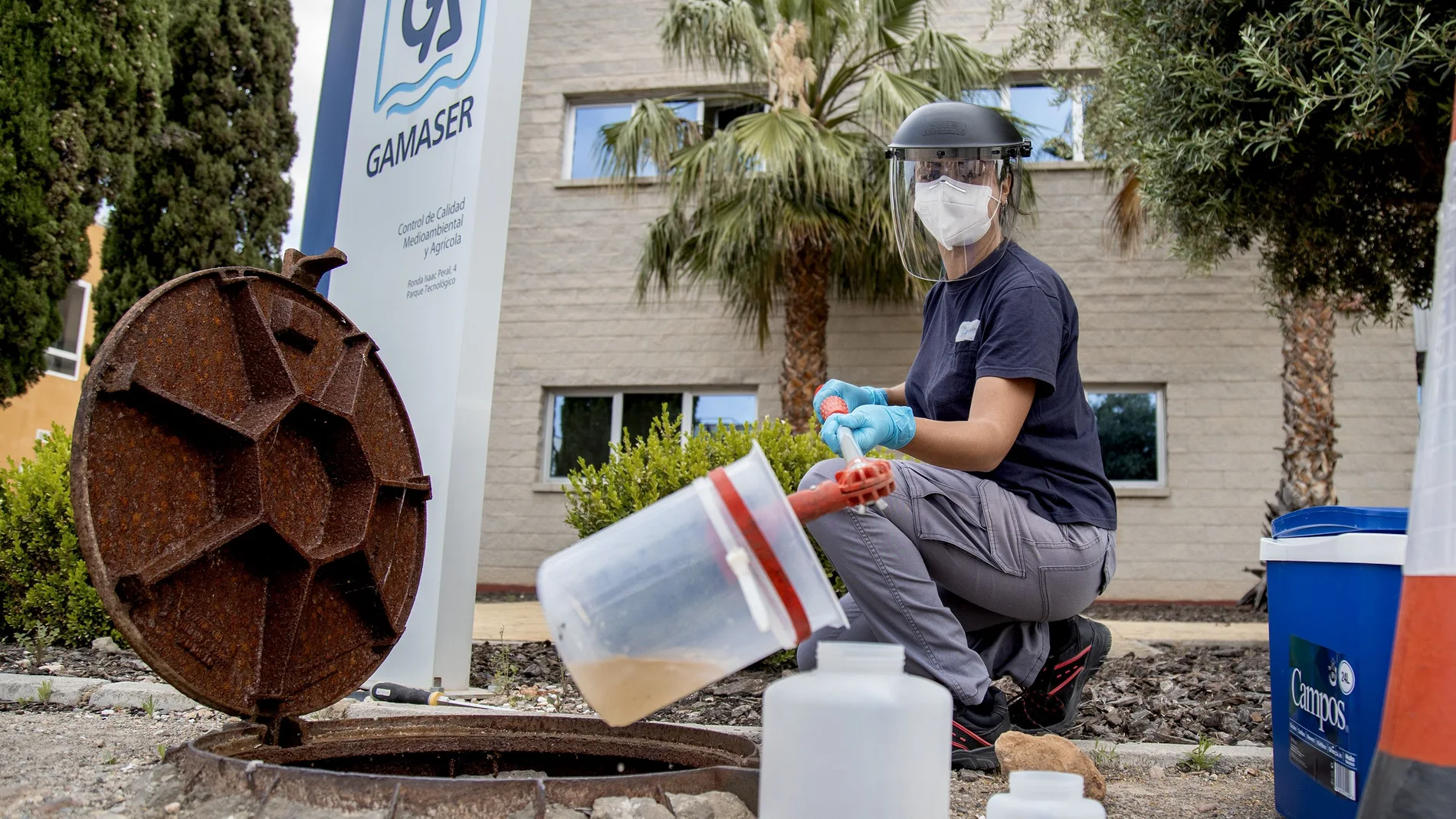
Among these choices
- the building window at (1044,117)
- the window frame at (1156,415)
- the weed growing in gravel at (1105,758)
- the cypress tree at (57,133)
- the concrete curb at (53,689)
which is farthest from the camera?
the building window at (1044,117)

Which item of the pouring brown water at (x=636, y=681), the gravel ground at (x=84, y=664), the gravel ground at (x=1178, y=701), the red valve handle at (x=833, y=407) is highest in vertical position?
the red valve handle at (x=833, y=407)

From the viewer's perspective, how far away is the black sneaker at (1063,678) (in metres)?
2.64

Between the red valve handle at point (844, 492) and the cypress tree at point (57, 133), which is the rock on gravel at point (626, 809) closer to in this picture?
the red valve handle at point (844, 492)

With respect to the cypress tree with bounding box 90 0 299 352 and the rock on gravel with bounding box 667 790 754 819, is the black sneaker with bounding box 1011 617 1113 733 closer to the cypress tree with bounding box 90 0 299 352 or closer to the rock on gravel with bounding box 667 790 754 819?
the rock on gravel with bounding box 667 790 754 819

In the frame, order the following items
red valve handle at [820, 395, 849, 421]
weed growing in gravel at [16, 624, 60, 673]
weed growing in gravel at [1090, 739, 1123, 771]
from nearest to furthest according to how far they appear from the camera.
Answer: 1. red valve handle at [820, 395, 849, 421]
2. weed growing in gravel at [1090, 739, 1123, 771]
3. weed growing in gravel at [16, 624, 60, 673]

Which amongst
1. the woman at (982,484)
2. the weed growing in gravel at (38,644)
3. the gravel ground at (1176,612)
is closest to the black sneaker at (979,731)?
the woman at (982,484)

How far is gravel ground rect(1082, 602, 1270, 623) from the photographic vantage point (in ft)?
27.6

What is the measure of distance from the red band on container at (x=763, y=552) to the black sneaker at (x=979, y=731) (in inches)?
44.5

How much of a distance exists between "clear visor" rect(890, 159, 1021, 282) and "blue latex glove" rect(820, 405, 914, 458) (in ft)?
2.57

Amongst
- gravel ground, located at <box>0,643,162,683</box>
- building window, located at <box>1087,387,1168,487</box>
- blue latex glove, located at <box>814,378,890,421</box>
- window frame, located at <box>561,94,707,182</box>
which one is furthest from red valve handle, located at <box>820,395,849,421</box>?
window frame, located at <box>561,94,707,182</box>

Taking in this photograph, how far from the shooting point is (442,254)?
376 cm

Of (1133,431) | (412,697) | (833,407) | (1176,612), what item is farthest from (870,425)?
(1133,431)

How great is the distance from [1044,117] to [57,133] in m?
Answer: 9.61

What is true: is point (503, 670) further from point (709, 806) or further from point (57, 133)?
point (57, 133)
